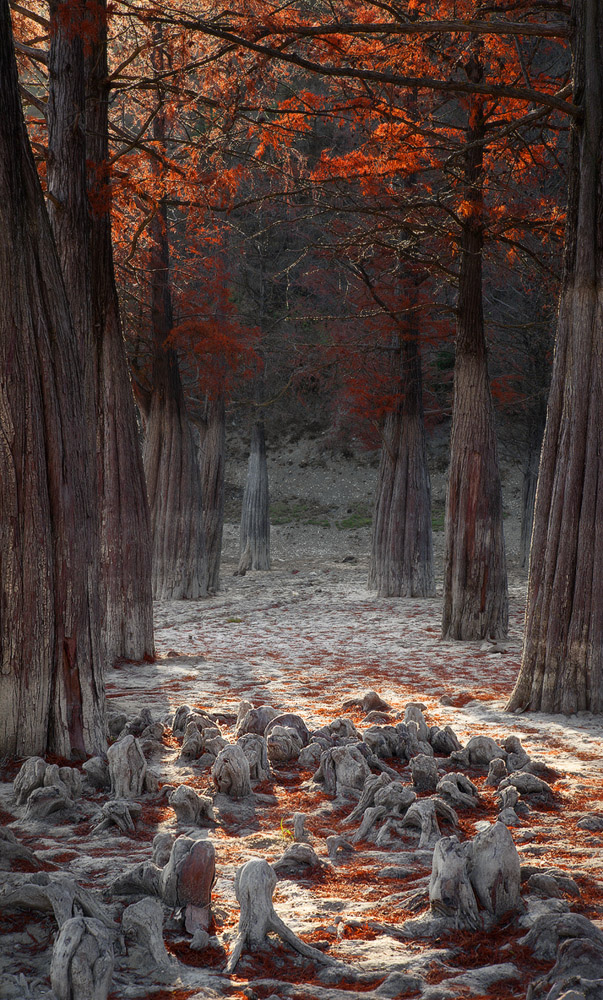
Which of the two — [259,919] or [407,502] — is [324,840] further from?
[407,502]

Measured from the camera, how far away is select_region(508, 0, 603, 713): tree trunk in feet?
18.7

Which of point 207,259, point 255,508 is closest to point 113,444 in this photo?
point 207,259

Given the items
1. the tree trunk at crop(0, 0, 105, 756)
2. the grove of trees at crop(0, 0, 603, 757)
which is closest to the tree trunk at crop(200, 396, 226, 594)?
the grove of trees at crop(0, 0, 603, 757)

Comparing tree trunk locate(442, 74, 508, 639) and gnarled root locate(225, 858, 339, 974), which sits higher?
tree trunk locate(442, 74, 508, 639)

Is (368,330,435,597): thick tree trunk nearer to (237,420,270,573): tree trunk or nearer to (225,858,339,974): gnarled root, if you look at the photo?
(237,420,270,573): tree trunk

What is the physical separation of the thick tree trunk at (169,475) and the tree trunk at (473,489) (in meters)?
5.72

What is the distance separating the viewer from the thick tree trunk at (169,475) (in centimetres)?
1381

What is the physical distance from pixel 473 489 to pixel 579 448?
3.90 m

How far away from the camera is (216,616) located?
12586mm

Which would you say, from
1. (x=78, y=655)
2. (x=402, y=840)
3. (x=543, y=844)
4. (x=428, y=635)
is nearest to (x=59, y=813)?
(x=78, y=655)

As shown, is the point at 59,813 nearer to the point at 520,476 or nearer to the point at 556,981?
the point at 556,981

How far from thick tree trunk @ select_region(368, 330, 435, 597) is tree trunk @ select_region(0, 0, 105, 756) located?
10780 millimetres

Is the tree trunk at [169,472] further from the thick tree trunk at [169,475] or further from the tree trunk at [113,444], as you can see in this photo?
the tree trunk at [113,444]

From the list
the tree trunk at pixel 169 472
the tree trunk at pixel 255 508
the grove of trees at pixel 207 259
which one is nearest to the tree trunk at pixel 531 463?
the tree trunk at pixel 255 508
